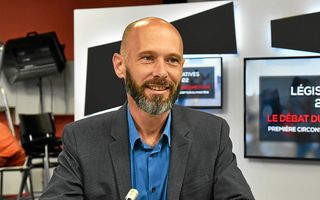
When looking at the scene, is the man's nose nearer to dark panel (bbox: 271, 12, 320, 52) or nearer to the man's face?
the man's face

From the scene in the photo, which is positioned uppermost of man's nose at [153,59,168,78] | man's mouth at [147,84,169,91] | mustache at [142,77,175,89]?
man's nose at [153,59,168,78]

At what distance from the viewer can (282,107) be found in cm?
429

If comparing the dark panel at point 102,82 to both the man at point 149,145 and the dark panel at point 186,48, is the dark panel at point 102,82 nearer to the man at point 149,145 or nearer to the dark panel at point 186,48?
the dark panel at point 186,48

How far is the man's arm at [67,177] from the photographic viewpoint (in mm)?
1452

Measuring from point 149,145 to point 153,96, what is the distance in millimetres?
192

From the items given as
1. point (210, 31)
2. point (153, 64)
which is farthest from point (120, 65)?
point (210, 31)

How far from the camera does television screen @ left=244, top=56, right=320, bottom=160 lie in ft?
13.8

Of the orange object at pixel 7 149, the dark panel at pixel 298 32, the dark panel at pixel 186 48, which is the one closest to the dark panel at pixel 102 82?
the dark panel at pixel 186 48

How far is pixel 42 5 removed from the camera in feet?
25.3

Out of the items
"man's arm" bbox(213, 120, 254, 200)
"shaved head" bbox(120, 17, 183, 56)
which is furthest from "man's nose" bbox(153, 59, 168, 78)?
"man's arm" bbox(213, 120, 254, 200)

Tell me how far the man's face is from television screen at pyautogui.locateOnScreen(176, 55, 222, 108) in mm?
3099

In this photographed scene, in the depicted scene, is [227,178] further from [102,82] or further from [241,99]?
[102,82]

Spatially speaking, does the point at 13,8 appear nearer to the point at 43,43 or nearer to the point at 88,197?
the point at 43,43

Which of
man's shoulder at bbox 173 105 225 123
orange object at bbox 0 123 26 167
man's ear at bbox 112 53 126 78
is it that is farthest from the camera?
orange object at bbox 0 123 26 167
